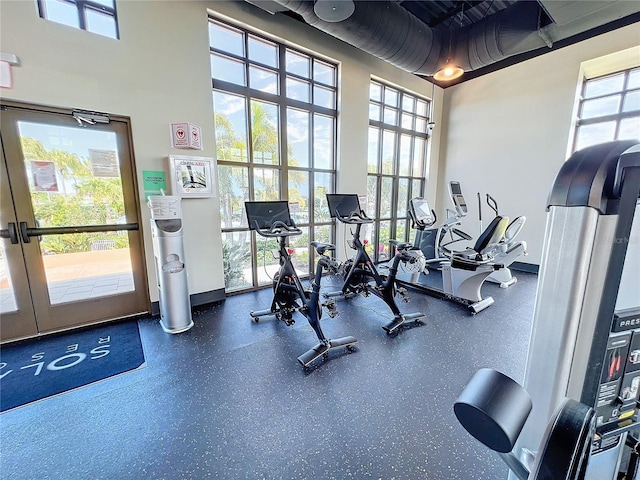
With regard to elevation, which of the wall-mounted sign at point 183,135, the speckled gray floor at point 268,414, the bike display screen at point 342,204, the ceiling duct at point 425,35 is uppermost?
the ceiling duct at point 425,35

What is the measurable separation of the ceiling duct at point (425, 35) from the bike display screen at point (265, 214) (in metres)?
2.27

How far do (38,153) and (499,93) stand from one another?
756cm

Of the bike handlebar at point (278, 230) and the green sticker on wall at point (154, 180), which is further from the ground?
the green sticker on wall at point (154, 180)

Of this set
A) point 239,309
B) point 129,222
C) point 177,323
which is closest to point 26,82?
point 129,222

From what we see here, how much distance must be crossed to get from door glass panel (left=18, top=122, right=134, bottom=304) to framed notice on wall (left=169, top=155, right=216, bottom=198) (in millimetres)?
600

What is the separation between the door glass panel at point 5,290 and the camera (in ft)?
8.47

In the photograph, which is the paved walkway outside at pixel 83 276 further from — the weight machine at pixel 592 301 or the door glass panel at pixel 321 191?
the weight machine at pixel 592 301

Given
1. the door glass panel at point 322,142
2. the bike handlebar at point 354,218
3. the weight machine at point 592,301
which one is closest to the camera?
the weight machine at point 592,301

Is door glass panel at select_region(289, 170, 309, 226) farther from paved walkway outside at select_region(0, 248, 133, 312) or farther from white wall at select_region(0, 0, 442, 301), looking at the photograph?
paved walkway outside at select_region(0, 248, 133, 312)

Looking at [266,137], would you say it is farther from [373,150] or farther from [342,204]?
[373,150]

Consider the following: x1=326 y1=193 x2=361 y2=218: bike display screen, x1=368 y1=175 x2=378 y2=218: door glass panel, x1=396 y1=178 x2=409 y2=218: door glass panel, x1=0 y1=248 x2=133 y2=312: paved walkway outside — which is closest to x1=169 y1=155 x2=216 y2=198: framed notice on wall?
x1=0 y1=248 x2=133 y2=312: paved walkway outside

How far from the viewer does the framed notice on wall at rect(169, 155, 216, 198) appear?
315cm

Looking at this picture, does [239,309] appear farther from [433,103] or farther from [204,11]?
[433,103]

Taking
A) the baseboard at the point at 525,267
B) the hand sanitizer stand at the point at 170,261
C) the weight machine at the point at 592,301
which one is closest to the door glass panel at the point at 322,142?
the hand sanitizer stand at the point at 170,261
